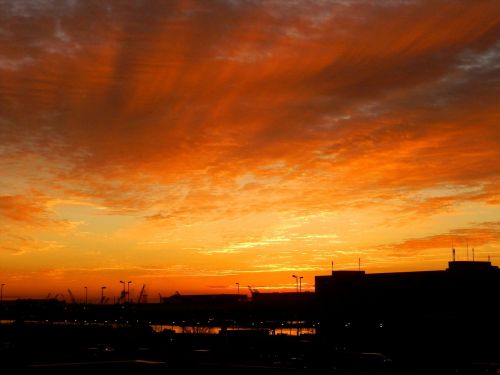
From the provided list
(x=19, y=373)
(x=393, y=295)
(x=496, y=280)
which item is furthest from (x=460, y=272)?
(x=19, y=373)

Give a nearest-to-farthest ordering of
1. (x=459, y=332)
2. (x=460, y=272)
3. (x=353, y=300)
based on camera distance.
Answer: (x=459, y=332)
(x=460, y=272)
(x=353, y=300)

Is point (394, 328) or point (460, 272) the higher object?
point (460, 272)

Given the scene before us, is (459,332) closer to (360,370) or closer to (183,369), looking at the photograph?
(360,370)

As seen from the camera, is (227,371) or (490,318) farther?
(490,318)

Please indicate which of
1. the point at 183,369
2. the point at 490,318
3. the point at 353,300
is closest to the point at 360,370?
the point at 183,369

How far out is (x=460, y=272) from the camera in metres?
124

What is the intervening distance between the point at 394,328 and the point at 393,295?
16488mm

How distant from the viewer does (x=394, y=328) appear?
115062mm

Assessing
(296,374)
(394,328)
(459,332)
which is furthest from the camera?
(394,328)

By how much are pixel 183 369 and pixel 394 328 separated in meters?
84.7

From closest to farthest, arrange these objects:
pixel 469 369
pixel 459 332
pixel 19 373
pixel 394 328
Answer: pixel 19 373 < pixel 469 369 < pixel 459 332 < pixel 394 328

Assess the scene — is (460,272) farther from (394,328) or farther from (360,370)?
(360,370)

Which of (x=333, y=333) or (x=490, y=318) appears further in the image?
(x=333, y=333)

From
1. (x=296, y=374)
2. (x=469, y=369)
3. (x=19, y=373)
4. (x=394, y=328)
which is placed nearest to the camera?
(x=19, y=373)
